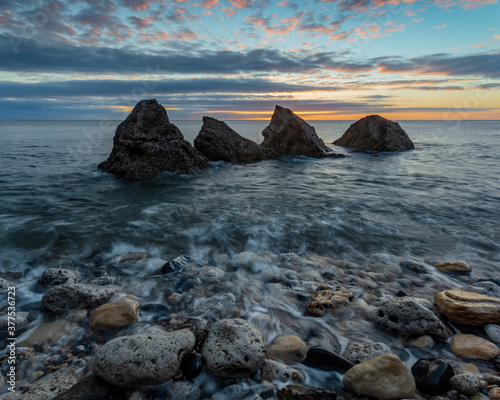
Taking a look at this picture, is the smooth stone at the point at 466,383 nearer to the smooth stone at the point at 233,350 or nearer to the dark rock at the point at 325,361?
the dark rock at the point at 325,361

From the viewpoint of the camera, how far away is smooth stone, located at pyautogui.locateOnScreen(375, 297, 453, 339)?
10.8ft

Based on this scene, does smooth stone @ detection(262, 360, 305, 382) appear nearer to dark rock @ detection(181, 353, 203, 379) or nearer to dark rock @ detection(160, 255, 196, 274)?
dark rock @ detection(181, 353, 203, 379)

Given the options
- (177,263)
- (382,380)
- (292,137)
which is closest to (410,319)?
(382,380)

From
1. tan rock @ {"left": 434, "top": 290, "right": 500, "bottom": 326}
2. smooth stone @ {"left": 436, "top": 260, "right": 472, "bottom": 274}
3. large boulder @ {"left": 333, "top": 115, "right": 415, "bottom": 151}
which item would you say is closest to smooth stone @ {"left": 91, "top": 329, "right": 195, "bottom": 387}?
tan rock @ {"left": 434, "top": 290, "right": 500, "bottom": 326}

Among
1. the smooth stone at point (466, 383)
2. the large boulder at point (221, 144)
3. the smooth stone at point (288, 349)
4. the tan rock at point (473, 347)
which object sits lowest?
the smooth stone at point (288, 349)

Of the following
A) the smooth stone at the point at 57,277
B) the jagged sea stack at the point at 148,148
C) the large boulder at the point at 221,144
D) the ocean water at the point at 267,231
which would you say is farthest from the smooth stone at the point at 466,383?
the large boulder at the point at 221,144

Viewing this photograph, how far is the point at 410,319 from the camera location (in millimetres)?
3359

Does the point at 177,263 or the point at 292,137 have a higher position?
the point at 292,137

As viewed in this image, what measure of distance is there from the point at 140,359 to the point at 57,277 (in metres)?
2.63

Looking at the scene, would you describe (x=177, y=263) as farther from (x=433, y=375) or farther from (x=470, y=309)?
(x=470, y=309)

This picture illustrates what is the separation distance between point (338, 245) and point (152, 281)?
12.3ft

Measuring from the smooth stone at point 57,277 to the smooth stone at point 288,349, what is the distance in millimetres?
3266

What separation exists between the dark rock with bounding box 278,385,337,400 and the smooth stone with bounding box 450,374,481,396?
3.73 feet

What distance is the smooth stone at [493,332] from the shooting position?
3.22 metres
